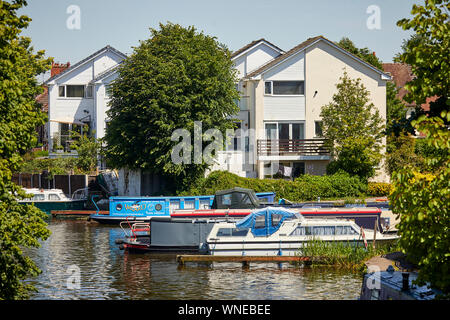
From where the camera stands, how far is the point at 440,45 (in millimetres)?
12680

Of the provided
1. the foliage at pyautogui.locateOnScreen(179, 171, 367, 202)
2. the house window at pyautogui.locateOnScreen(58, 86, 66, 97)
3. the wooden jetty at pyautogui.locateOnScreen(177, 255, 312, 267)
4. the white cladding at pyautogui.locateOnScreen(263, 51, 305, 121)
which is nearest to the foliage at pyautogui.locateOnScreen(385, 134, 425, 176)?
the foliage at pyautogui.locateOnScreen(179, 171, 367, 202)

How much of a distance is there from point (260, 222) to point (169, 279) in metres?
5.02

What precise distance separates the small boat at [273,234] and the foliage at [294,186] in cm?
1828

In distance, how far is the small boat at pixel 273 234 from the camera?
28.3 meters

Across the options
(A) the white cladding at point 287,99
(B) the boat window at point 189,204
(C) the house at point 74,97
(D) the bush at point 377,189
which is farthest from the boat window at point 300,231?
(C) the house at point 74,97

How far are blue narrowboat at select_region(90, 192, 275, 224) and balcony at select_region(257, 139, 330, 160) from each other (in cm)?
983

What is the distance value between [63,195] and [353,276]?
32838mm

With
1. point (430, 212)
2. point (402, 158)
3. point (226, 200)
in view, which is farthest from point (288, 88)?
point (430, 212)

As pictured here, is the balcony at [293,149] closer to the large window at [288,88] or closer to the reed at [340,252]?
the large window at [288,88]

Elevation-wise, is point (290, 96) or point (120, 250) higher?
point (290, 96)

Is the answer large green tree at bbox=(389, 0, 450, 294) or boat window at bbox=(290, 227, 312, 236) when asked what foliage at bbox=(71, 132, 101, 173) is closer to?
boat window at bbox=(290, 227, 312, 236)

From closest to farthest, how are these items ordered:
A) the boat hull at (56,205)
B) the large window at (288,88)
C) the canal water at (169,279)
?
the canal water at (169,279), the boat hull at (56,205), the large window at (288,88)
